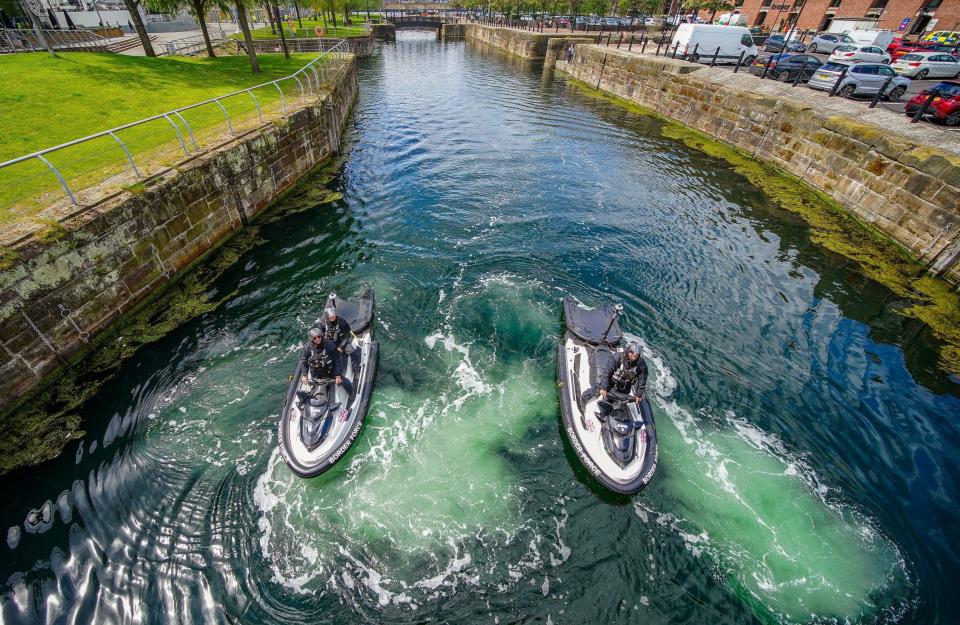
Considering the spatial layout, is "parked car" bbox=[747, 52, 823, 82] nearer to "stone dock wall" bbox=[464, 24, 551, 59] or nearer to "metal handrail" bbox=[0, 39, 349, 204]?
"metal handrail" bbox=[0, 39, 349, 204]

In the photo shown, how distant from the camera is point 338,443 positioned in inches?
328

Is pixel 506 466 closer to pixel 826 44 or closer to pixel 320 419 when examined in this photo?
pixel 320 419

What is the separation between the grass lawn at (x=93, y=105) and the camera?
38.8 ft

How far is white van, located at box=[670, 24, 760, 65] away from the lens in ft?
113

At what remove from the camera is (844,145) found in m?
19.2

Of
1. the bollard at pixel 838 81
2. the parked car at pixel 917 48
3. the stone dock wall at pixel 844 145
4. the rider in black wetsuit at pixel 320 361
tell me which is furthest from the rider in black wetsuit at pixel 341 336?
the parked car at pixel 917 48

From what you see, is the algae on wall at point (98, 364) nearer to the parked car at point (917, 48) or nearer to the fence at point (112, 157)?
the fence at point (112, 157)

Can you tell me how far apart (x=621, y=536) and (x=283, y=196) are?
1864cm

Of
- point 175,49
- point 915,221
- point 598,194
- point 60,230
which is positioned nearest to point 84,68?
point 175,49

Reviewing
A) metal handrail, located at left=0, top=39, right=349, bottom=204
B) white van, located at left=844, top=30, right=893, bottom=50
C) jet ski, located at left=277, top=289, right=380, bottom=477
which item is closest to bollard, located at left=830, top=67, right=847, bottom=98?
white van, located at left=844, top=30, right=893, bottom=50

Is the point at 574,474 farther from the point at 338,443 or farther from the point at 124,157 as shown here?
the point at 124,157

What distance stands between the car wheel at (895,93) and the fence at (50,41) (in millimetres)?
49819

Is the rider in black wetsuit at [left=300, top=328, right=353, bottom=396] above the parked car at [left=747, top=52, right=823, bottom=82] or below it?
below

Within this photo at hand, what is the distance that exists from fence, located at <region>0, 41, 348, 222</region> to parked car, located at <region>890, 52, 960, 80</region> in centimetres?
4123
